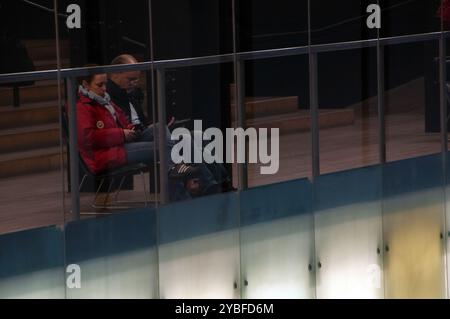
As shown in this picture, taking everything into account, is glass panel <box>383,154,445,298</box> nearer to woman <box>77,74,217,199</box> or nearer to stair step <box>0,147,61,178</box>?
woman <box>77,74,217,199</box>

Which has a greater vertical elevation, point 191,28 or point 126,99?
point 191,28

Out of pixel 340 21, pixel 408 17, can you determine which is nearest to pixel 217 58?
pixel 340 21

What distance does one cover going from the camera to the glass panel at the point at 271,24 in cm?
612

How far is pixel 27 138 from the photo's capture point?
5.03 metres

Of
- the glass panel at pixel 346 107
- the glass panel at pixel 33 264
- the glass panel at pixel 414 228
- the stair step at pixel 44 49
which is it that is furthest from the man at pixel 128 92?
the glass panel at pixel 414 228

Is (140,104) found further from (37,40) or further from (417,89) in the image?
(417,89)

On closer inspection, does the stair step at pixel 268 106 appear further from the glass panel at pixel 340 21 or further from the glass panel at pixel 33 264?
the glass panel at pixel 33 264

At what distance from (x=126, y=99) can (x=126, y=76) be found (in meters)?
0.10

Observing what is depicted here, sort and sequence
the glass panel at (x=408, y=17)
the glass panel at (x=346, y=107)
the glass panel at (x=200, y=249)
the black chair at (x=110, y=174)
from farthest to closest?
the glass panel at (x=408, y=17) → the glass panel at (x=346, y=107) → the glass panel at (x=200, y=249) → the black chair at (x=110, y=174)

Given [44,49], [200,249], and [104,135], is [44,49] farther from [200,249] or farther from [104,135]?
[200,249]

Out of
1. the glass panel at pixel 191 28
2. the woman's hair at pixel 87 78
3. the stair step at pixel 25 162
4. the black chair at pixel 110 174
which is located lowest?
the black chair at pixel 110 174

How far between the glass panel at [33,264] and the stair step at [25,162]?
26cm

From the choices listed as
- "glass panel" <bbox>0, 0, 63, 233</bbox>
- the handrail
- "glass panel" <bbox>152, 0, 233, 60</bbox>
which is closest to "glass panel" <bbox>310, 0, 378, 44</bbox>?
the handrail

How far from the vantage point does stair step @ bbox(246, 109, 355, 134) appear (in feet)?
20.6
